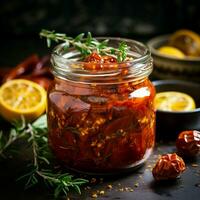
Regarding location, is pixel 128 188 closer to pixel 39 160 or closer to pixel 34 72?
pixel 39 160

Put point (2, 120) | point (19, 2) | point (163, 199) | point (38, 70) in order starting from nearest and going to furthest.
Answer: point (163, 199)
point (2, 120)
point (38, 70)
point (19, 2)

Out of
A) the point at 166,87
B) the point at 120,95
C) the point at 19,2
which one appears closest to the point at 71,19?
the point at 19,2

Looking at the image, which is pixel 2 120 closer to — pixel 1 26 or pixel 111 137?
pixel 111 137

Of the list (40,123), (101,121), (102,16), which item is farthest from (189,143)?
(102,16)

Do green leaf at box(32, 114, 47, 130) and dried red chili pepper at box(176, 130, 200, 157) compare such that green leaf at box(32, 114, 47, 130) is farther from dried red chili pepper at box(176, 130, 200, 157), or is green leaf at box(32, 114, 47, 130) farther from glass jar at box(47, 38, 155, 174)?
dried red chili pepper at box(176, 130, 200, 157)

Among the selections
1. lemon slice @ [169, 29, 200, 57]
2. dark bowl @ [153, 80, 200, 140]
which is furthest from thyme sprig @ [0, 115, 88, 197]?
lemon slice @ [169, 29, 200, 57]

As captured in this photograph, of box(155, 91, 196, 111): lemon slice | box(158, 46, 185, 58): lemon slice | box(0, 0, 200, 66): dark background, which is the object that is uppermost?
box(155, 91, 196, 111): lemon slice
